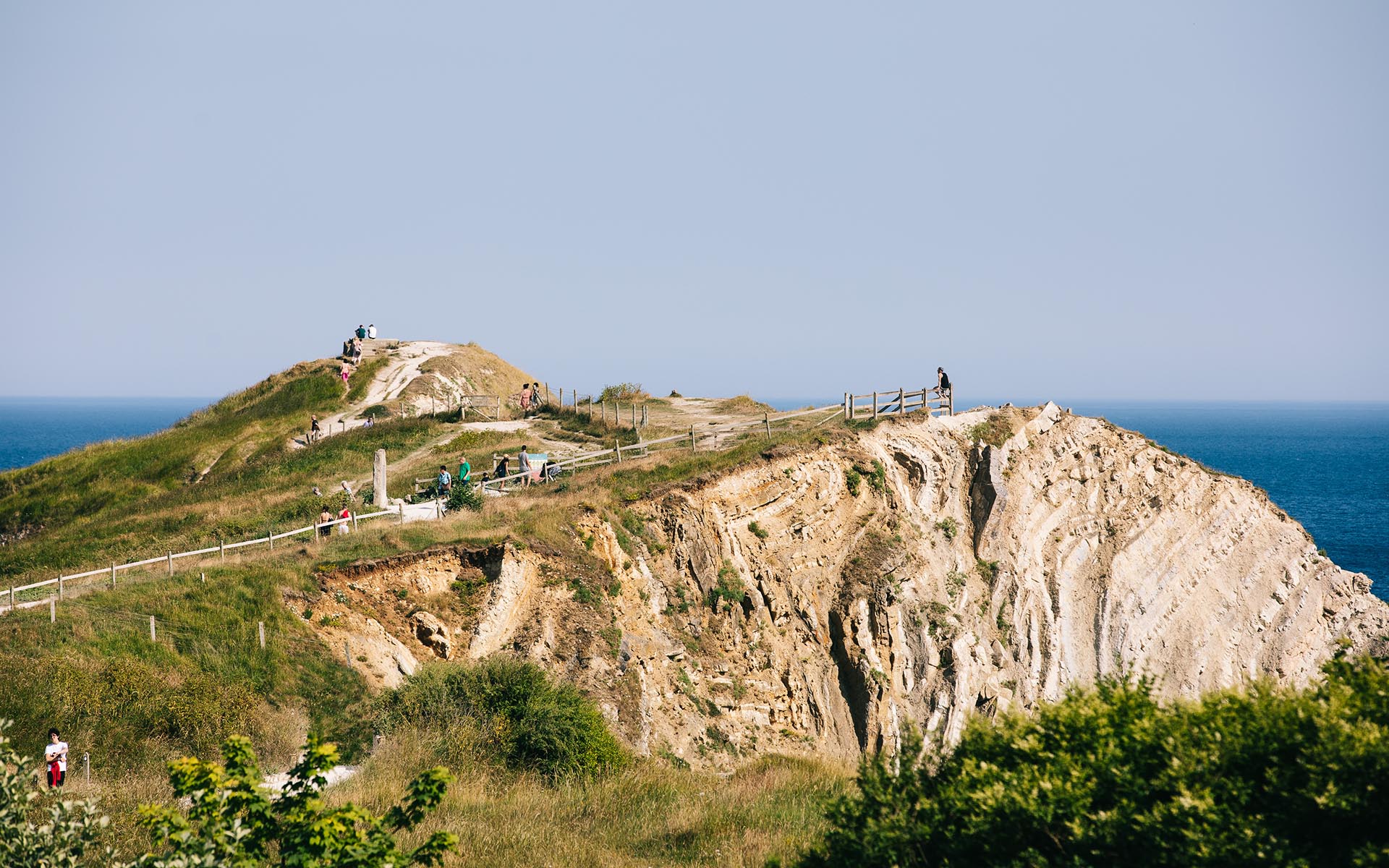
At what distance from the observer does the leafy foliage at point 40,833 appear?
9.29m

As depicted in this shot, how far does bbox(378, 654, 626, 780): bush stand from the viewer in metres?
20.6

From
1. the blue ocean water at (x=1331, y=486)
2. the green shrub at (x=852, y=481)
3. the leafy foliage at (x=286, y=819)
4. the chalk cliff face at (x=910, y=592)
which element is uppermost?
the green shrub at (x=852, y=481)

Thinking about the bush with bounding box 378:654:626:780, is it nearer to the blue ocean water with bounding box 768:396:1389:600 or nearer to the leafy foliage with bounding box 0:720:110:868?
the leafy foliage with bounding box 0:720:110:868

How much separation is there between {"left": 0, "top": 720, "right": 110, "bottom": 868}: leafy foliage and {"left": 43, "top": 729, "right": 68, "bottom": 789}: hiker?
7.38 metres

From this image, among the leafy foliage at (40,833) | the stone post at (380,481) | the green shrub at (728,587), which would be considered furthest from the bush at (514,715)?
the stone post at (380,481)

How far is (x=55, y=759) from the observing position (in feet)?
53.4

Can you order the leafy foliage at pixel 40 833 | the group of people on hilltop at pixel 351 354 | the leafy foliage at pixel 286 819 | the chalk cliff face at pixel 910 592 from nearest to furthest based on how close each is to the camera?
the leafy foliage at pixel 40 833, the leafy foliage at pixel 286 819, the chalk cliff face at pixel 910 592, the group of people on hilltop at pixel 351 354

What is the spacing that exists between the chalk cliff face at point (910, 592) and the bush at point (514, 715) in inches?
94.0

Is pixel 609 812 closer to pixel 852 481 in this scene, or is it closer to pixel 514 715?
pixel 514 715

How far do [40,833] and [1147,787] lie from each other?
34.7 feet

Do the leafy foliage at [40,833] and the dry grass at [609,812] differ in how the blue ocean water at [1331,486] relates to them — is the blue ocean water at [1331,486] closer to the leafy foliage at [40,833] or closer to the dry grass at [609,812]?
the dry grass at [609,812]

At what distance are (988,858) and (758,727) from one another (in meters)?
19.8

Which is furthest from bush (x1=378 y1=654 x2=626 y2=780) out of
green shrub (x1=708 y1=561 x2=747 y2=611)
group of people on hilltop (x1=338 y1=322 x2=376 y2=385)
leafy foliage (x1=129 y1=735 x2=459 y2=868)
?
group of people on hilltop (x1=338 y1=322 x2=376 y2=385)

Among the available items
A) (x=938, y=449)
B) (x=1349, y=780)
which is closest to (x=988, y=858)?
(x=1349, y=780)
